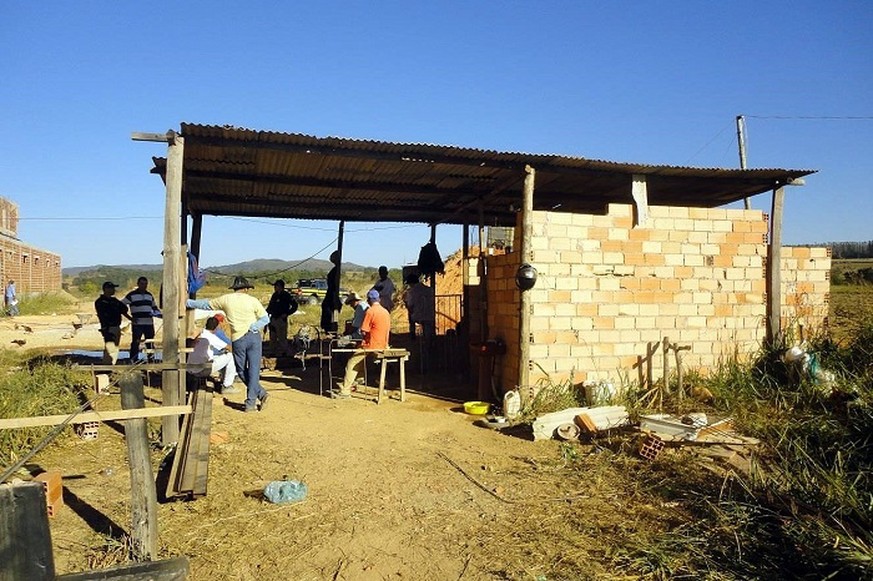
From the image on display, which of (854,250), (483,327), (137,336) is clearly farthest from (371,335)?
(854,250)

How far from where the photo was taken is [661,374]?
8250mm

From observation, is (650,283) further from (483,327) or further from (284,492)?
(284,492)

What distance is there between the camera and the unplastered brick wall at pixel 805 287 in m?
8.89

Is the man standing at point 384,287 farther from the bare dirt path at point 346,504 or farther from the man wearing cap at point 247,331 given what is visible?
the bare dirt path at point 346,504

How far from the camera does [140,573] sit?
115 inches

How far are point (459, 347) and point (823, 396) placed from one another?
19.6 feet

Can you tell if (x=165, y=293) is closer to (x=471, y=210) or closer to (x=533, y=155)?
(x=533, y=155)

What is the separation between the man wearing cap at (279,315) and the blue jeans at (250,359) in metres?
4.07

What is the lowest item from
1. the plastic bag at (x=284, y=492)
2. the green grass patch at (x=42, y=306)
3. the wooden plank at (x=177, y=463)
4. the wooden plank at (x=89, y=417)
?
the plastic bag at (x=284, y=492)

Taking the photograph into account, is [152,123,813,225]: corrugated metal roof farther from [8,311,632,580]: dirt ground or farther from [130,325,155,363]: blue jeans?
[8,311,632,580]: dirt ground

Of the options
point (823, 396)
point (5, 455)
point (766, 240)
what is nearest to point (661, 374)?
point (823, 396)

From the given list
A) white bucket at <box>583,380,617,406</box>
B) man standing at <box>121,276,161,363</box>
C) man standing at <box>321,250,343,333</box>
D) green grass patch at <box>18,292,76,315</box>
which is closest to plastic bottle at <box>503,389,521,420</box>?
white bucket at <box>583,380,617,406</box>

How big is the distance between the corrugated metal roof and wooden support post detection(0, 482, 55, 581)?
4733mm

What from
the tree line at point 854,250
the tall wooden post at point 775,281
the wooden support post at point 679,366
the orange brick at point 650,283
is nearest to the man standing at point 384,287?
the orange brick at point 650,283
